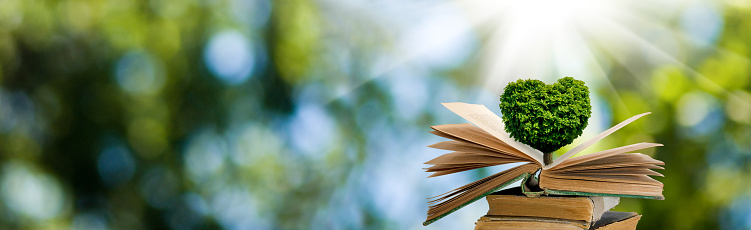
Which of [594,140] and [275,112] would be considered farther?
[275,112]

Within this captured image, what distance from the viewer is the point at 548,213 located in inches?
30.5

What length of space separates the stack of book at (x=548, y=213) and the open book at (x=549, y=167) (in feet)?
0.07

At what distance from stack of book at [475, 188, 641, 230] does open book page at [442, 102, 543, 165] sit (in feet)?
0.19

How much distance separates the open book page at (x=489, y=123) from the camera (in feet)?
2.54

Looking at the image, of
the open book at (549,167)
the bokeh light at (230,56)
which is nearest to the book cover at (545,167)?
the open book at (549,167)

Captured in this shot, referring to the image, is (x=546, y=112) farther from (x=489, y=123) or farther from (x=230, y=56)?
(x=230, y=56)

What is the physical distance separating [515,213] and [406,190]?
533 mm

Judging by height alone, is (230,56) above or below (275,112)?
above

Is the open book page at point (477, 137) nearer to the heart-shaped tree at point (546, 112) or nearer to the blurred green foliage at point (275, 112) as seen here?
the heart-shaped tree at point (546, 112)

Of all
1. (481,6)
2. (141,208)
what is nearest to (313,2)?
(481,6)

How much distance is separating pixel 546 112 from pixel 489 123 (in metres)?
0.11

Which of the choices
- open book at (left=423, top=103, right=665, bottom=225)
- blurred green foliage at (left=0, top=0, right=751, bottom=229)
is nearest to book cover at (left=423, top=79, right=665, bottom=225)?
open book at (left=423, top=103, right=665, bottom=225)

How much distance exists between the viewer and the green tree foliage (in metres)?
0.77

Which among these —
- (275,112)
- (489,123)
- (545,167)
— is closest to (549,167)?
(545,167)
